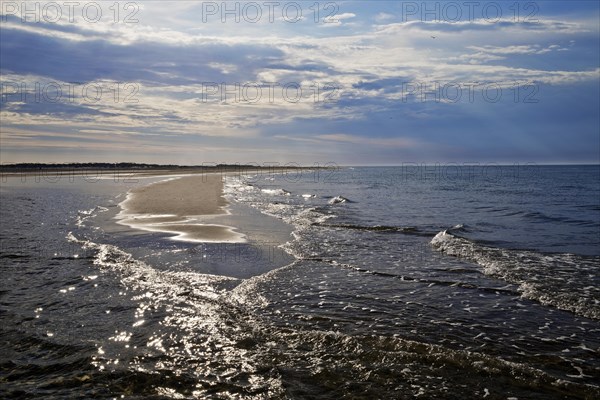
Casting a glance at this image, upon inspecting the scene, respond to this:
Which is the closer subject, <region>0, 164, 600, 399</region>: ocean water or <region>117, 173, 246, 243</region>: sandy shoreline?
<region>0, 164, 600, 399</region>: ocean water

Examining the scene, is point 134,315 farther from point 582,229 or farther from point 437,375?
point 582,229

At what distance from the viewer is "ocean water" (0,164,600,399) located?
4758mm

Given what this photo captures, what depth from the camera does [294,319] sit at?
683cm

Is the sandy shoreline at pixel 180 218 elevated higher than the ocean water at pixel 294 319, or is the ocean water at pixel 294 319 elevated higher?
the sandy shoreline at pixel 180 218

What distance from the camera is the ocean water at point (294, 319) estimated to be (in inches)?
187

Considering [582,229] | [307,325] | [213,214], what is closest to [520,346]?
[307,325]

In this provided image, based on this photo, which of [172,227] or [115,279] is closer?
[115,279]

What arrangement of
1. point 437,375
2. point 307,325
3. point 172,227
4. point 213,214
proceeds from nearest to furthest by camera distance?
1. point 437,375
2. point 307,325
3. point 172,227
4. point 213,214

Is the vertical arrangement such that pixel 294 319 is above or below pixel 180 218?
below

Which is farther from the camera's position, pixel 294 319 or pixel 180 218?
pixel 180 218

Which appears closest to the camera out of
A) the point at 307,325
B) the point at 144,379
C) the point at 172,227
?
the point at 144,379

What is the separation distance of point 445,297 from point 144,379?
234 inches

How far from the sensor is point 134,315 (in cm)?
671

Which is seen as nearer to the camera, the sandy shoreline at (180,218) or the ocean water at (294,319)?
the ocean water at (294,319)
